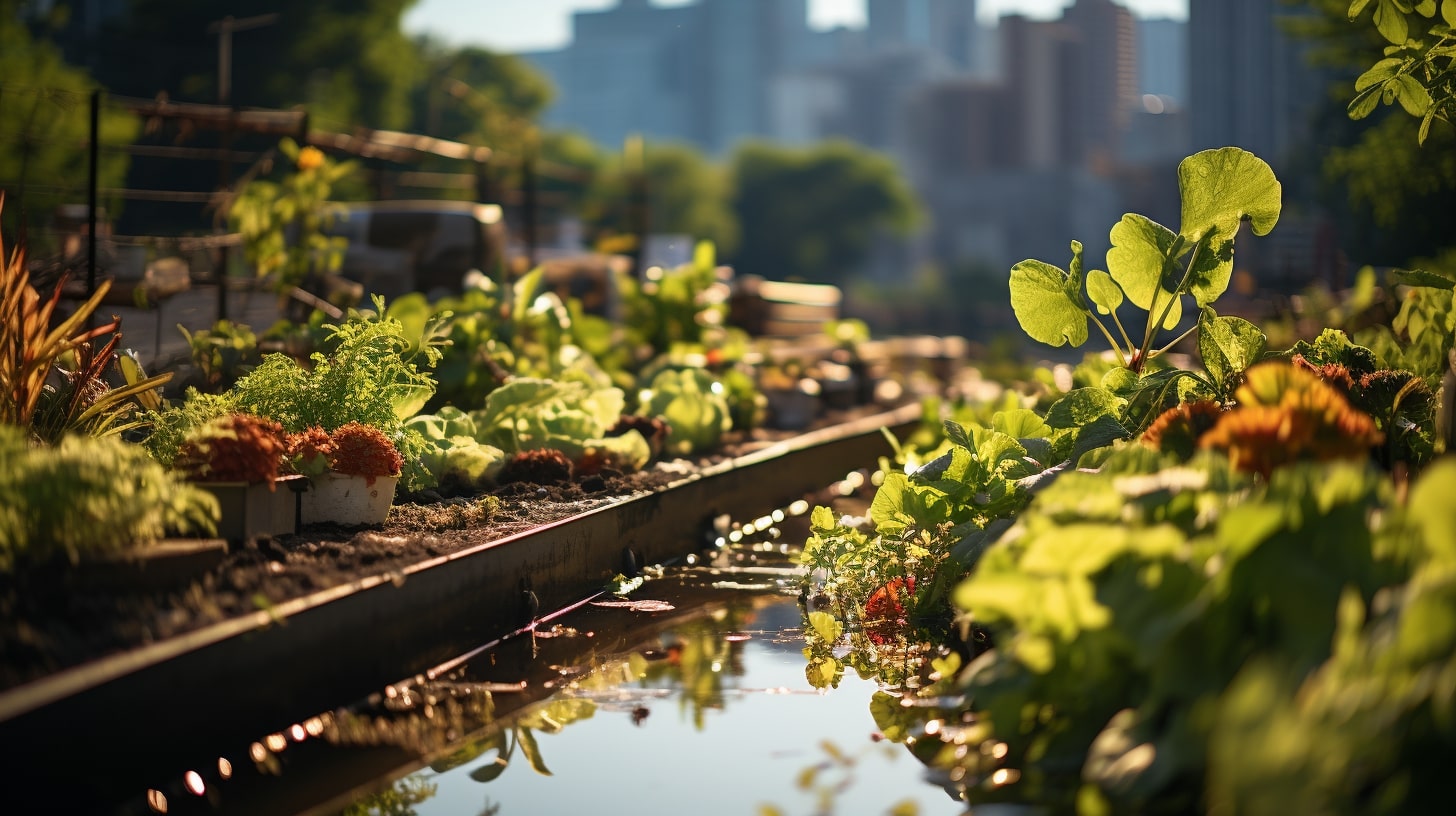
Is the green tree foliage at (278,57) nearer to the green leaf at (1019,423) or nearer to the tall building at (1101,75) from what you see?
the green leaf at (1019,423)

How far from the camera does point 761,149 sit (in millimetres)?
103125

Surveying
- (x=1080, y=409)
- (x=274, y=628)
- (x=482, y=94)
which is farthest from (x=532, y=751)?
(x=482, y=94)

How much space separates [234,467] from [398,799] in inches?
55.2

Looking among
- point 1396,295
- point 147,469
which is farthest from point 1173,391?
point 1396,295

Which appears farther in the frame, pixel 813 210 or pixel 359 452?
pixel 813 210

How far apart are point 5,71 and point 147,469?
88.2 ft

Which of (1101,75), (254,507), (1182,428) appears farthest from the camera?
(1101,75)

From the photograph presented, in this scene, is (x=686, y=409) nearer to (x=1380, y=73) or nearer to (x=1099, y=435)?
(x=1099, y=435)

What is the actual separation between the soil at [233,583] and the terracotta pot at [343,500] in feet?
0.15

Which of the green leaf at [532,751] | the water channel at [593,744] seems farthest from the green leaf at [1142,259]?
the green leaf at [532,751]

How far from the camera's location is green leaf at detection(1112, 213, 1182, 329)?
5.07m

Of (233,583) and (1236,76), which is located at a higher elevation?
(1236,76)

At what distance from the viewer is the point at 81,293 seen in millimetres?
7281

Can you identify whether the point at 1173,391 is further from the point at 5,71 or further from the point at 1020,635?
the point at 5,71
